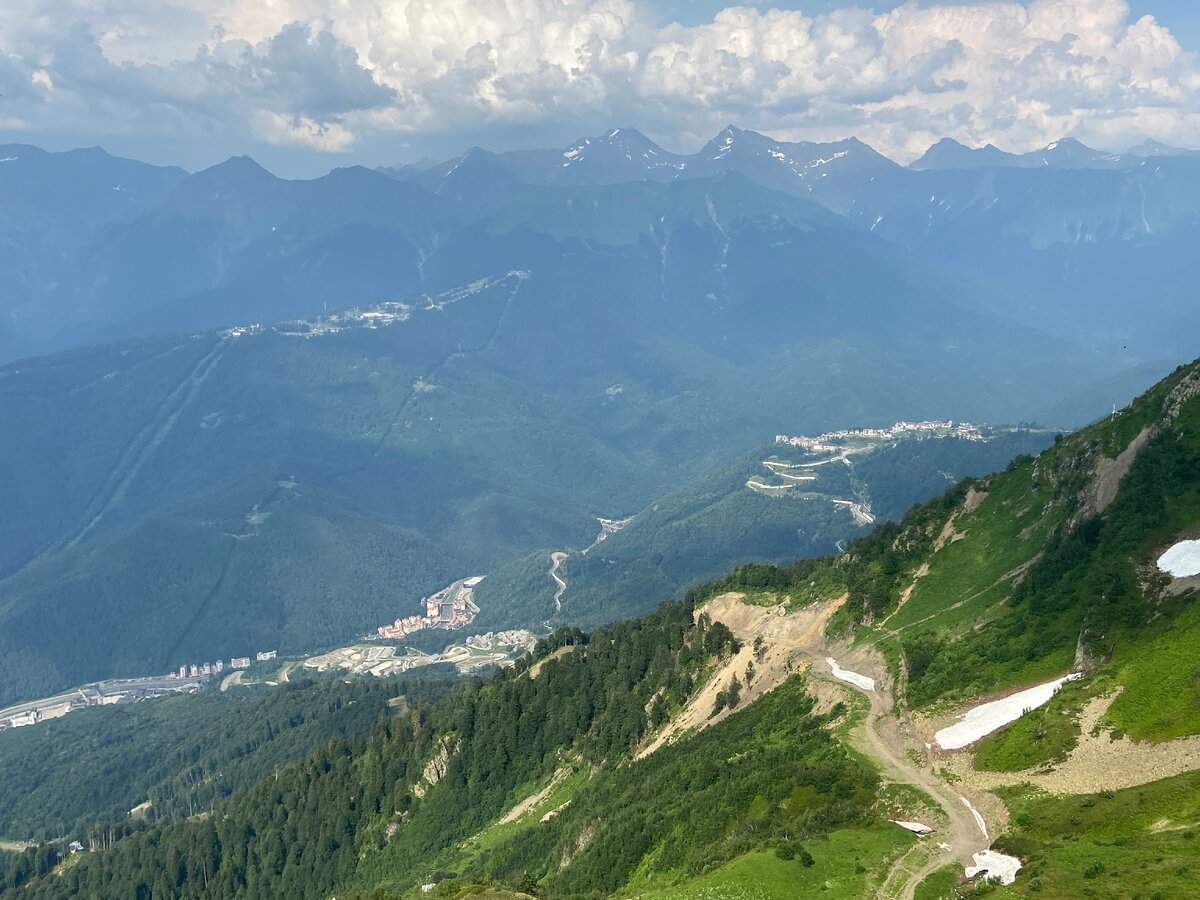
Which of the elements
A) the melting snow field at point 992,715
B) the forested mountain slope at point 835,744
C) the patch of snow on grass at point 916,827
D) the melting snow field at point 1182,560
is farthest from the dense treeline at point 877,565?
the patch of snow on grass at point 916,827

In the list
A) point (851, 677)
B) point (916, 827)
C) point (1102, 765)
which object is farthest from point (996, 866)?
point (851, 677)

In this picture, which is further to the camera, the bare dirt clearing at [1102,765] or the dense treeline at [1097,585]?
the dense treeline at [1097,585]

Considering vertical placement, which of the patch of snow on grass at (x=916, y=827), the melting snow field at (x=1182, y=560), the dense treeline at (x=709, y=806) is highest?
the melting snow field at (x=1182, y=560)

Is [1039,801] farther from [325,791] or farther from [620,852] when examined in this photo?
[325,791]

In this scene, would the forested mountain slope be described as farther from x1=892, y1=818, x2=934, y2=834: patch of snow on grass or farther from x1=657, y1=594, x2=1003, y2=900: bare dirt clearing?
x1=892, y1=818, x2=934, y2=834: patch of snow on grass

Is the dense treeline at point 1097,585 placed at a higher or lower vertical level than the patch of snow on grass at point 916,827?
higher

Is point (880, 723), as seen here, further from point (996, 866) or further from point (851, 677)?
point (996, 866)

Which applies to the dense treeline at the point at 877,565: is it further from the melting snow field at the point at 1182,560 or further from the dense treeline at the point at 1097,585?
the melting snow field at the point at 1182,560

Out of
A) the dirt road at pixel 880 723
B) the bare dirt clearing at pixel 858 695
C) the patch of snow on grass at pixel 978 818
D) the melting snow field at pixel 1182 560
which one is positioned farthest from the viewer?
the melting snow field at pixel 1182 560
